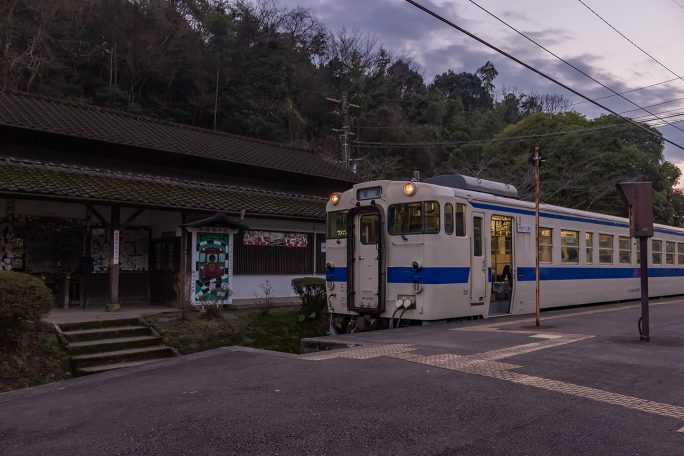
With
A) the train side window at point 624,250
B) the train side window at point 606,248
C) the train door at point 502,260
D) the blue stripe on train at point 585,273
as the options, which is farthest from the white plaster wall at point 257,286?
the train side window at point 624,250

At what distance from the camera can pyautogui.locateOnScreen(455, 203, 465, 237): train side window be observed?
11.0 m

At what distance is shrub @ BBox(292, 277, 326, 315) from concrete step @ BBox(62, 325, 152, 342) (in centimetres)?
406

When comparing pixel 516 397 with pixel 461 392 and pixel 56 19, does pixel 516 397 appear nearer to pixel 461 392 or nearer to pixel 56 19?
pixel 461 392

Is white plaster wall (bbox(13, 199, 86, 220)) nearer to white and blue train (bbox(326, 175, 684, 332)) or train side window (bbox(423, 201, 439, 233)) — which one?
white and blue train (bbox(326, 175, 684, 332))

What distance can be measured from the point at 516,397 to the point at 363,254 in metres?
6.28

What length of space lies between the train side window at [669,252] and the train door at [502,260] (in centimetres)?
968

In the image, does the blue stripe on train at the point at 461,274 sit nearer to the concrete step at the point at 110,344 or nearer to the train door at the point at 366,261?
the train door at the point at 366,261

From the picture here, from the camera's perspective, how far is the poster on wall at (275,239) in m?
17.0

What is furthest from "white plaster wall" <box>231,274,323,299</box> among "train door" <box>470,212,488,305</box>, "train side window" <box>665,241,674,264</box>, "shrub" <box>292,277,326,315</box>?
"train side window" <box>665,241,674,264</box>

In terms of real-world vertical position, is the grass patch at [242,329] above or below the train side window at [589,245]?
below

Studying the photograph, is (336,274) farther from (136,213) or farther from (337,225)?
(136,213)

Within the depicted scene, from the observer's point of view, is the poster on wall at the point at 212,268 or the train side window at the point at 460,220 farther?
the poster on wall at the point at 212,268

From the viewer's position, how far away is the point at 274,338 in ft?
44.6

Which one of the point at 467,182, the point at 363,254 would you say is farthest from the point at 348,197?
the point at 467,182
